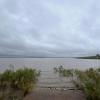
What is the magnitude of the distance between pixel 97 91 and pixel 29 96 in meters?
2.81

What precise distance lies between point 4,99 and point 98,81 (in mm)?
3805

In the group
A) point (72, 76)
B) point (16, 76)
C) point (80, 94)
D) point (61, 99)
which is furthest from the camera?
point (72, 76)

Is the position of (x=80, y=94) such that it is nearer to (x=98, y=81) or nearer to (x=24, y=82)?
(x=98, y=81)

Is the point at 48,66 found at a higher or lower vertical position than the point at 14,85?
higher

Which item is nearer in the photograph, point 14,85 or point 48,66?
point 14,85

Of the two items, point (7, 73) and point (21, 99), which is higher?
point (7, 73)

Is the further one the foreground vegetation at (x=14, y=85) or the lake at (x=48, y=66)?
the lake at (x=48, y=66)

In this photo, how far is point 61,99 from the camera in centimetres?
798

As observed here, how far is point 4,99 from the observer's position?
730 centimetres

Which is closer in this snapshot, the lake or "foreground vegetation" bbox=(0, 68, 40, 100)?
"foreground vegetation" bbox=(0, 68, 40, 100)

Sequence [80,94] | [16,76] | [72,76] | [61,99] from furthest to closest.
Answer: [72,76]
[16,76]
[80,94]
[61,99]

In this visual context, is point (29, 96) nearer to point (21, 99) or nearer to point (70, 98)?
point (21, 99)

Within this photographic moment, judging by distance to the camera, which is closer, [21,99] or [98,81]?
[21,99]

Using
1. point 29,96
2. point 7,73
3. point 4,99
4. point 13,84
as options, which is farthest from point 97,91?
point 7,73
